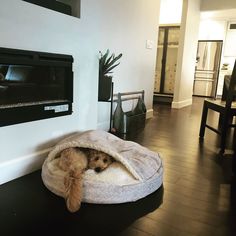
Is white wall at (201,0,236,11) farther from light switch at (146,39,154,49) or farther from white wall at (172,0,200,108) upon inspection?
light switch at (146,39,154,49)

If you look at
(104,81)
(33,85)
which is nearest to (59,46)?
(33,85)

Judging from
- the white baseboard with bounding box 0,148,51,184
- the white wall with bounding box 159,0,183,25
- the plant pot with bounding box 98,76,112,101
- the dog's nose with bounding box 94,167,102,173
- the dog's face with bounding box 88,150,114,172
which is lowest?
the white baseboard with bounding box 0,148,51,184

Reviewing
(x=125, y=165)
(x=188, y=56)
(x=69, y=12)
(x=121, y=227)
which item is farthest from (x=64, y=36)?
(x=188, y=56)

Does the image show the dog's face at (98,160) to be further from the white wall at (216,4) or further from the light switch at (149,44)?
the white wall at (216,4)

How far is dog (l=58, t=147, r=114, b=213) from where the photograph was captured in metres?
1.40

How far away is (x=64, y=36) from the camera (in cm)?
194

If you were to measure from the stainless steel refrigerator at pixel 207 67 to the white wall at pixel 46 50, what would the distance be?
5.95 metres

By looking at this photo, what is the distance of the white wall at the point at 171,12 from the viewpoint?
5.75 meters

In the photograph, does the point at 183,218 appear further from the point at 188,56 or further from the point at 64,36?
the point at 188,56

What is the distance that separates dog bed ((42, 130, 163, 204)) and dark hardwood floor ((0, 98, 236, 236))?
0.05 m

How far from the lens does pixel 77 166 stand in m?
1.56

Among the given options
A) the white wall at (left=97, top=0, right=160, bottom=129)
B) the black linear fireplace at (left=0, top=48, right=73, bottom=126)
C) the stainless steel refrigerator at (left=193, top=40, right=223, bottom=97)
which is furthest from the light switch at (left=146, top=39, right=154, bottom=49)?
the stainless steel refrigerator at (left=193, top=40, right=223, bottom=97)

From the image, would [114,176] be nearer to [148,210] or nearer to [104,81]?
[148,210]

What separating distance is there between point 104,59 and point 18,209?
5.59 ft
